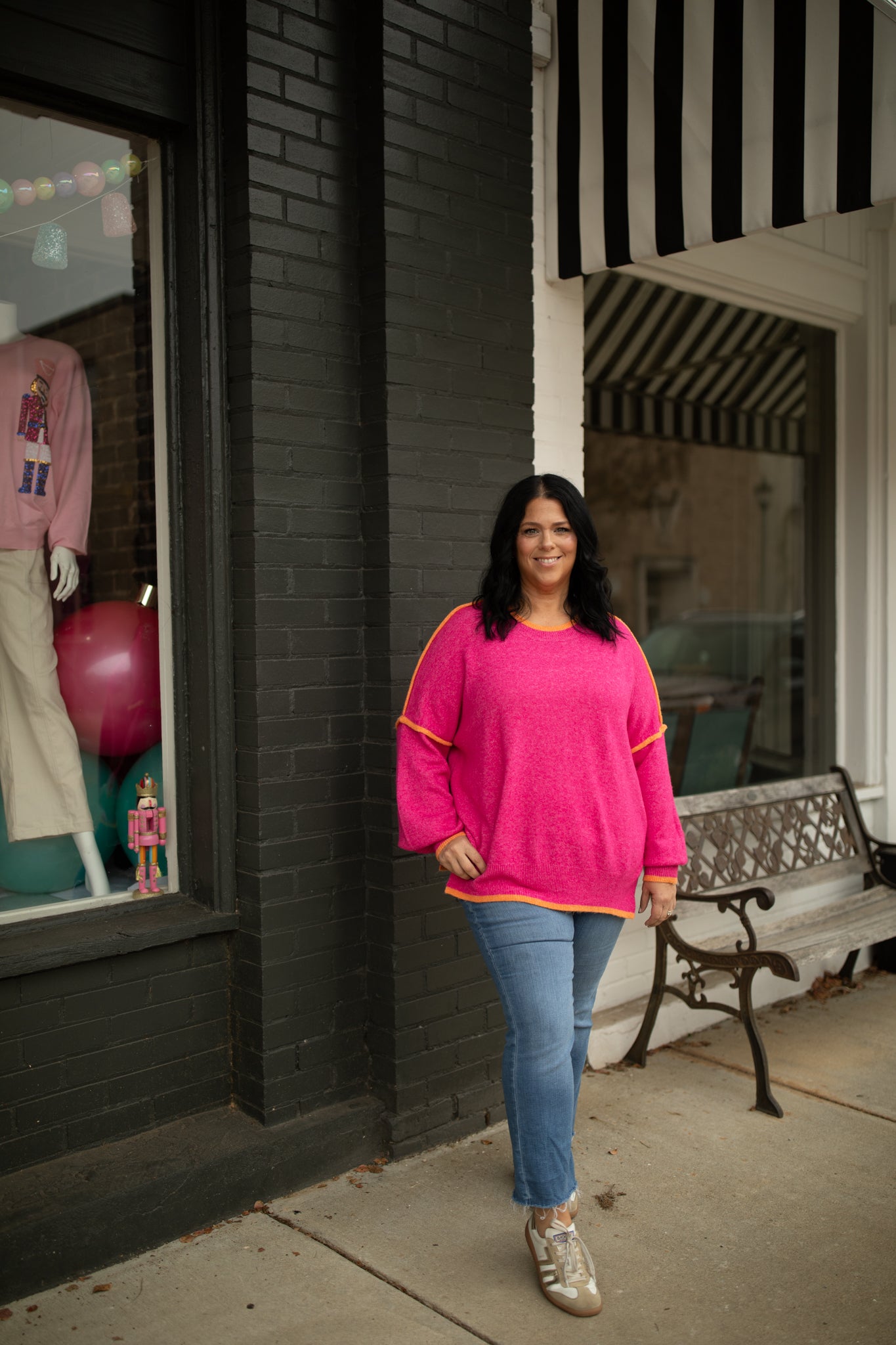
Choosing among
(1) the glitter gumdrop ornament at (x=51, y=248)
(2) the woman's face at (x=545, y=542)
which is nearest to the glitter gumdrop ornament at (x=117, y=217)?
(1) the glitter gumdrop ornament at (x=51, y=248)

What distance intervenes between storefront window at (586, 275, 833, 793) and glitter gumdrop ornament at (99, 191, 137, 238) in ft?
11.3

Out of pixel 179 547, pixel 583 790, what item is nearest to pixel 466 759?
pixel 583 790

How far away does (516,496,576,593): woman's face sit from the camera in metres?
2.76

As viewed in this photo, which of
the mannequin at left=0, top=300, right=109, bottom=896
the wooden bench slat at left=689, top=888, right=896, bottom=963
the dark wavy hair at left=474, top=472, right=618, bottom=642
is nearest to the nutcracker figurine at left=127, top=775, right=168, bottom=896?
the mannequin at left=0, top=300, right=109, bottom=896

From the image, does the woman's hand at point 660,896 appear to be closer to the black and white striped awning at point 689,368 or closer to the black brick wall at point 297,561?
the black brick wall at point 297,561

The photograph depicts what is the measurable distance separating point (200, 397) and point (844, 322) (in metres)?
3.90

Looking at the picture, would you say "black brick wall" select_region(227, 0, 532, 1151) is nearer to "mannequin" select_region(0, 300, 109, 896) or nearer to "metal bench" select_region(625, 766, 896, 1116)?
"mannequin" select_region(0, 300, 109, 896)

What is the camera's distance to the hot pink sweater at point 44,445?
3268 millimetres

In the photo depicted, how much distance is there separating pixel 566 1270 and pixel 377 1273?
483 mm

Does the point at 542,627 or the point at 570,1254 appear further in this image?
the point at 542,627

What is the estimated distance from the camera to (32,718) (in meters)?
3.31

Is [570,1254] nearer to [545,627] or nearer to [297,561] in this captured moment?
[545,627]

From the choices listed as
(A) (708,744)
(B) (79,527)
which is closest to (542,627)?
(B) (79,527)

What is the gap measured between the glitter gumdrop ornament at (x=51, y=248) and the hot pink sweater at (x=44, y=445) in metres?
0.23
